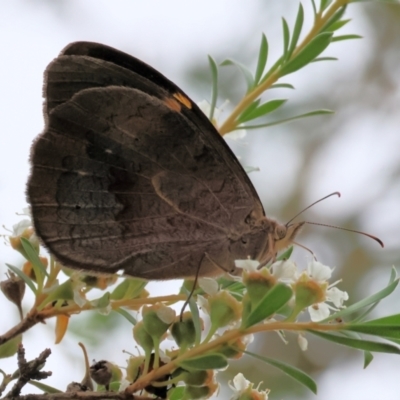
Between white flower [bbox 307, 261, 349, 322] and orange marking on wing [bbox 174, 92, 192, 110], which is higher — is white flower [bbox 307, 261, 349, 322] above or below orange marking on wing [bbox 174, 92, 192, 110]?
below

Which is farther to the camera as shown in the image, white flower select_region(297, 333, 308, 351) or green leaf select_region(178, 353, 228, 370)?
white flower select_region(297, 333, 308, 351)

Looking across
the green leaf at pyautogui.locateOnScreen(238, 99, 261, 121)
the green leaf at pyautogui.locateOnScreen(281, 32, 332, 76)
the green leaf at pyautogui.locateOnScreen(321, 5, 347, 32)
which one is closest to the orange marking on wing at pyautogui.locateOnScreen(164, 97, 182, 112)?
the green leaf at pyautogui.locateOnScreen(238, 99, 261, 121)

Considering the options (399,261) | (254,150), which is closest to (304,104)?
(254,150)

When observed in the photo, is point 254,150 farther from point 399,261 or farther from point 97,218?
point 97,218

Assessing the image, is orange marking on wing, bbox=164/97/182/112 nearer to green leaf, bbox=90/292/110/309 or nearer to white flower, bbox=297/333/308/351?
green leaf, bbox=90/292/110/309

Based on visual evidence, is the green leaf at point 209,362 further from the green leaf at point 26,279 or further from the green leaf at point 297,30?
the green leaf at point 297,30

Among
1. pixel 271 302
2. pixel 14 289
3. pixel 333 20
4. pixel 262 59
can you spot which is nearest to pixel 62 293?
pixel 14 289
